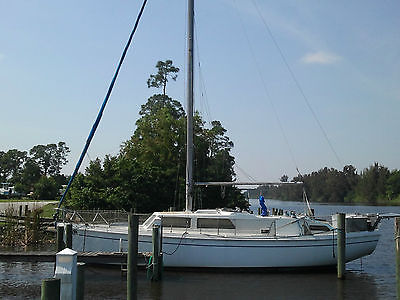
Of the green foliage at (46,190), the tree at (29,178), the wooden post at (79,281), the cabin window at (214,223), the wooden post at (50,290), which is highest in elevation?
the tree at (29,178)

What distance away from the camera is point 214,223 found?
19359 millimetres

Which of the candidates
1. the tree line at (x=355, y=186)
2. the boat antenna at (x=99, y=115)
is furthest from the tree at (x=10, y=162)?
the boat antenna at (x=99, y=115)

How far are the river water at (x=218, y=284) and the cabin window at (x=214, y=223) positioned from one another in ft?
6.30

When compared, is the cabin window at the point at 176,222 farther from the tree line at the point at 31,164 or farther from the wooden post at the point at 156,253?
the tree line at the point at 31,164

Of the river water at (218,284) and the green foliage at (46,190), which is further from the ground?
the green foliage at (46,190)

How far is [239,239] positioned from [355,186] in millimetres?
120390

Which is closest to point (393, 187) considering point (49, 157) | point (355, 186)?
point (355, 186)

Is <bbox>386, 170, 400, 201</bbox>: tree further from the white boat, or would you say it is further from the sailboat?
the white boat

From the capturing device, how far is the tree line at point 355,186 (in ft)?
383

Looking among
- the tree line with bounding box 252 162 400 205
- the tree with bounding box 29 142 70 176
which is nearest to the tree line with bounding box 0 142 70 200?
the tree with bounding box 29 142 70 176

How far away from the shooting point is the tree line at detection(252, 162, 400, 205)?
4594 inches

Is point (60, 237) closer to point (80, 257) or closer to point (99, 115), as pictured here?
point (80, 257)

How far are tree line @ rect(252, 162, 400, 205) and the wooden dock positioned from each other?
91.0 meters

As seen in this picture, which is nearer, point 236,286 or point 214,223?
point 236,286
